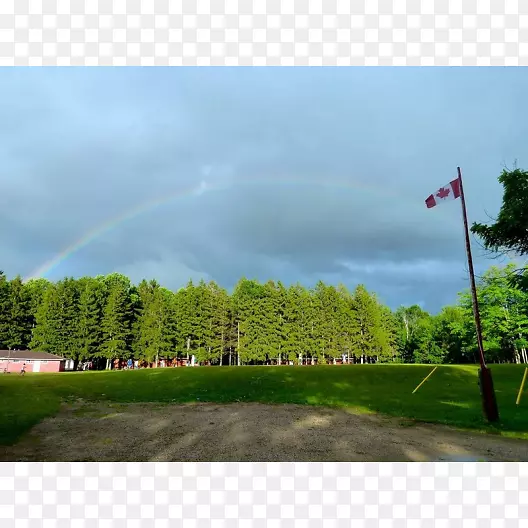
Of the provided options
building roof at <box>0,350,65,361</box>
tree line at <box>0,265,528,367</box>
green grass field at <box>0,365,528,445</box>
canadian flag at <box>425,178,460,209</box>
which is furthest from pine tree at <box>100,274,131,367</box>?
canadian flag at <box>425,178,460,209</box>

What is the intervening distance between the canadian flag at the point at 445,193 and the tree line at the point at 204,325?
49.3 m

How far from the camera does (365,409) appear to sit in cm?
1725

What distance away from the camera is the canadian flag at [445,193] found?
16172 millimetres

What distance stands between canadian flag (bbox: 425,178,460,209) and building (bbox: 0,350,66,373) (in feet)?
200

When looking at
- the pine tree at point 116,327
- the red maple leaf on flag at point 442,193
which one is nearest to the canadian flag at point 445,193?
the red maple leaf on flag at point 442,193

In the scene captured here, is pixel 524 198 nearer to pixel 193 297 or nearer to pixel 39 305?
pixel 193 297

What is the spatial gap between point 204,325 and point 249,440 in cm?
5955

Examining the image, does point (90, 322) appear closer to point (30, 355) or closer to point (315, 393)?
point (30, 355)

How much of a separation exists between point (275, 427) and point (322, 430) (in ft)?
5.22

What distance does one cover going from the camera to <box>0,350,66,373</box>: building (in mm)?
57094

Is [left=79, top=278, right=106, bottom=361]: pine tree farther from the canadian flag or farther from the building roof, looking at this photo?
the canadian flag

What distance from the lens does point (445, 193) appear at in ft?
54.5

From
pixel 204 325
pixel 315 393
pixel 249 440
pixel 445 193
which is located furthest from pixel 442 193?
pixel 204 325

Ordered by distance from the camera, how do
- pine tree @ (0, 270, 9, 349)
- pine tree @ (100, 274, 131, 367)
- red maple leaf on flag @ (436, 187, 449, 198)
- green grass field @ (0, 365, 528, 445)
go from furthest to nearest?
pine tree @ (0, 270, 9, 349) < pine tree @ (100, 274, 131, 367) < red maple leaf on flag @ (436, 187, 449, 198) < green grass field @ (0, 365, 528, 445)
